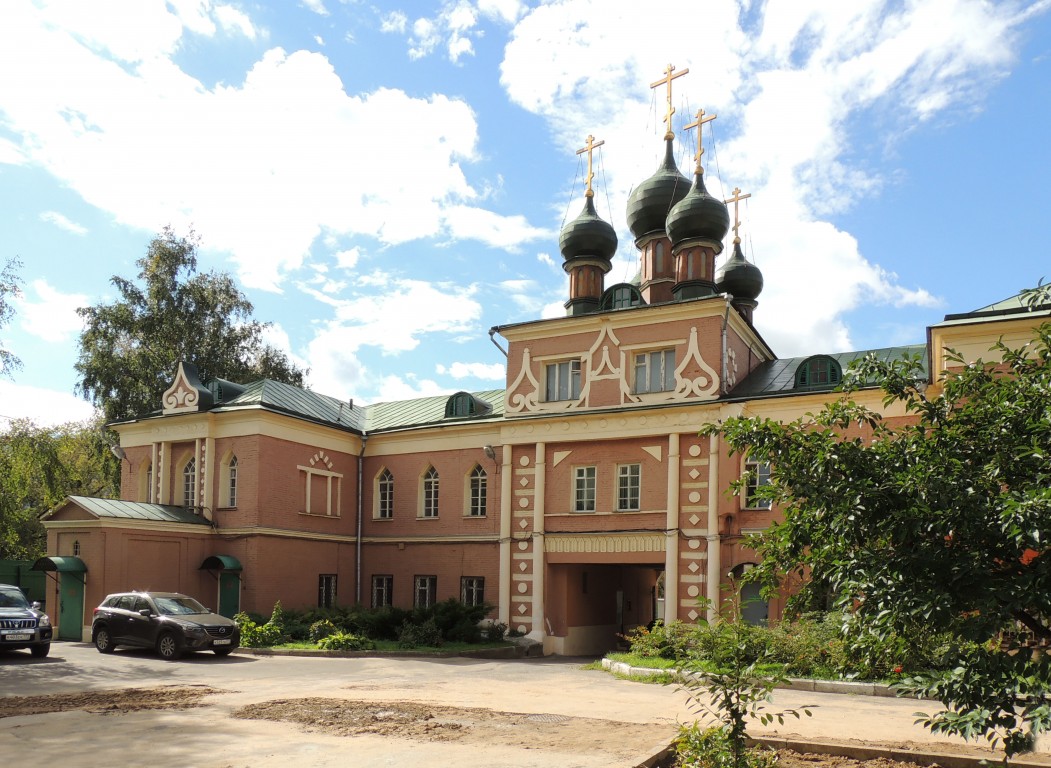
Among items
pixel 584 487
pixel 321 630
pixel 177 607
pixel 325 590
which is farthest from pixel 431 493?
pixel 177 607

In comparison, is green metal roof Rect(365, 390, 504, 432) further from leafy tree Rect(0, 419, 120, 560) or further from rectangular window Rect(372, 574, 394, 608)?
leafy tree Rect(0, 419, 120, 560)

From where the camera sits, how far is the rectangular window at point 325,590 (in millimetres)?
28837

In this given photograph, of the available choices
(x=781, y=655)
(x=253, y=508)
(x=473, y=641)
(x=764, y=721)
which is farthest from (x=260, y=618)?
(x=764, y=721)

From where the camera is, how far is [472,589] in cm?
2797

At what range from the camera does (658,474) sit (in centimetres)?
2477

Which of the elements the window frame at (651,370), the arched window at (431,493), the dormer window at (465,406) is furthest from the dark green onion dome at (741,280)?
the arched window at (431,493)

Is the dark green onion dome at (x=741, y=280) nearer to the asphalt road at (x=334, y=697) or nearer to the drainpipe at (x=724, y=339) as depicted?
the drainpipe at (x=724, y=339)

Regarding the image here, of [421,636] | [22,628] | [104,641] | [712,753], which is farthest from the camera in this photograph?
[421,636]

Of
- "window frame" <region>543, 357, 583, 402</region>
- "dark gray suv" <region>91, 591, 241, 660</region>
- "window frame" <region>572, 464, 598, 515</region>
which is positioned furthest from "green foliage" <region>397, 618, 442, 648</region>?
"window frame" <region>543, 357, 583, 402</region>

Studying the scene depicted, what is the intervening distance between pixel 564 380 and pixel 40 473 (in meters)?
19.2

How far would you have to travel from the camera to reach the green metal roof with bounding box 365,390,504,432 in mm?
29672

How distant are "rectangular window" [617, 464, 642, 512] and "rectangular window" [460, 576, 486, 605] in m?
5.43

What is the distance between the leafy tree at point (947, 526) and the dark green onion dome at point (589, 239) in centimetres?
2334

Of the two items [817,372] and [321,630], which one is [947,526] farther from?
[321,630]
